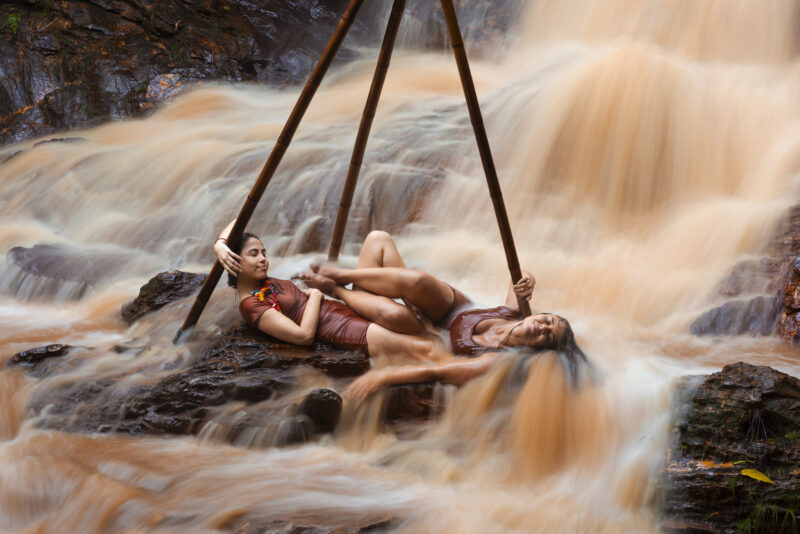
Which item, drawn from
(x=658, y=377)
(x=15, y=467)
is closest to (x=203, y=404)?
(x=15, y=467)

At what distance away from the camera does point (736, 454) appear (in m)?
3.15

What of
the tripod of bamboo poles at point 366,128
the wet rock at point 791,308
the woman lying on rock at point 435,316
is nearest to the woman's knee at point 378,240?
the woman lying on rock at point 435,316

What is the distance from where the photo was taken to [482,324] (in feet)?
13.3

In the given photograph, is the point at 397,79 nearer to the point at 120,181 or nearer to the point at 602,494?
the point at 120,181

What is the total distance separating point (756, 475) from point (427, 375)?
149cm

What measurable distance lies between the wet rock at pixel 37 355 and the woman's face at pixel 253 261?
112 centimetres

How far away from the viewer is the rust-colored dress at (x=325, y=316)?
4.03 metres

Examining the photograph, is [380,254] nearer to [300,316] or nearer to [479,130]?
[300,316]

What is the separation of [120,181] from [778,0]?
279 inches

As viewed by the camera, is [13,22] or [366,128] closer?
[366,128]

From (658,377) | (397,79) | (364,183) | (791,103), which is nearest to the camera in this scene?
(658,377)

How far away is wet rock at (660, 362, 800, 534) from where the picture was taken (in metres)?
3.01

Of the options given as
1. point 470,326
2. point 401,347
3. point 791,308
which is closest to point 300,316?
point 401,347

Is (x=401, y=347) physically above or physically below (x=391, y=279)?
below
